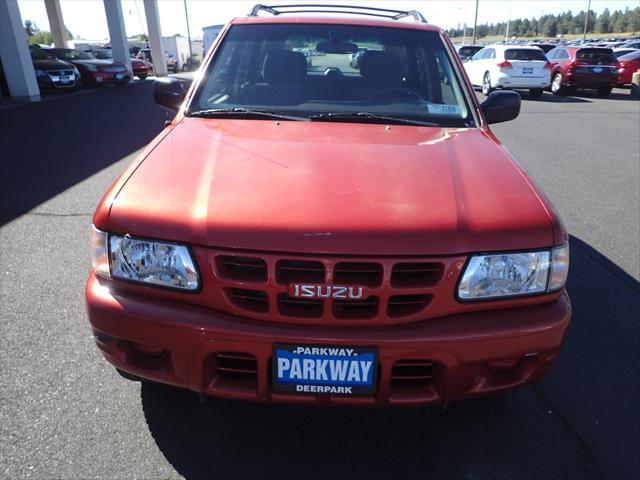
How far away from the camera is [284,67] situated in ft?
10.3

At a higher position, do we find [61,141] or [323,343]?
[323,343]

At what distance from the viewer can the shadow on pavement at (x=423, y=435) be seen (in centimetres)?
211

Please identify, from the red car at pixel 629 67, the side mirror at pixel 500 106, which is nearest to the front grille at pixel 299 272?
the side mirror at pixel 500 106

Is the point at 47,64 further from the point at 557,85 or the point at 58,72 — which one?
the point at 557,85

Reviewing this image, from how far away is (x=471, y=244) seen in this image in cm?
185

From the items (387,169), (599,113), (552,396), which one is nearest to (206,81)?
(387,169)

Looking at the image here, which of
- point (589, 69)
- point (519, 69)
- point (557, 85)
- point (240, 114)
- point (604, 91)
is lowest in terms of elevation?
point (604, 91)

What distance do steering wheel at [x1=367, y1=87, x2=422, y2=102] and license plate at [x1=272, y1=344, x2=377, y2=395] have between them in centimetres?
172

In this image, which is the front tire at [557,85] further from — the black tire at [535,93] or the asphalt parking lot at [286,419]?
the asphalt parking lot at [286,419]

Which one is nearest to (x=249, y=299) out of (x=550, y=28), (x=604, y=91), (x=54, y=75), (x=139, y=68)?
(x=54, y=75)

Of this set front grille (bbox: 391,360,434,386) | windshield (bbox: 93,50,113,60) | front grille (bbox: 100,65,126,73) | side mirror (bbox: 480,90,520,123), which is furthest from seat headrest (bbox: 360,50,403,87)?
windshield (bbox: 93,50,113,60)

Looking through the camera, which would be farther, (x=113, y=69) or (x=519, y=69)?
(x=113, y=69)

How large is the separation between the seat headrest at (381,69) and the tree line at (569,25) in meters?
109

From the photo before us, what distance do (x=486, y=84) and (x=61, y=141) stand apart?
13.8m
